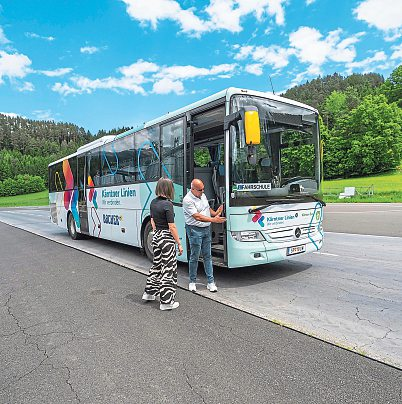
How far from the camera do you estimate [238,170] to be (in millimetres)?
5461

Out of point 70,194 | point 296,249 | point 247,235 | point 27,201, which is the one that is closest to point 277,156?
point 247,235

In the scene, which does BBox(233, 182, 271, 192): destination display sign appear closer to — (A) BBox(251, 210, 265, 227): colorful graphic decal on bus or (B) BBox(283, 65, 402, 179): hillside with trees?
(A) BBox(251, 210, 265, 227): colorful graphic decal on bus

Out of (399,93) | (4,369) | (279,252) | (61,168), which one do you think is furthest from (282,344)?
(399,93)

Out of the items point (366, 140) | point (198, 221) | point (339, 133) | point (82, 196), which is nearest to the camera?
point (198, 221)

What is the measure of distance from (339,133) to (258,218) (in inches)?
2503

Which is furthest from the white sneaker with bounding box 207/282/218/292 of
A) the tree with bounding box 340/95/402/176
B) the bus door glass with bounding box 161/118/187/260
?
the tree with bounding box 340/95/402/176

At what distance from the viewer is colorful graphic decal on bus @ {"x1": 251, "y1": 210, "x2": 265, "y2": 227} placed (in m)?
5.58

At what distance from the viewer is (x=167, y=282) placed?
190 inches

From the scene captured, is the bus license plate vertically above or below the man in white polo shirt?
below

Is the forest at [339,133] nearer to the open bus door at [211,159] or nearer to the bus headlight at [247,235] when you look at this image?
the open bus door at [211,159]

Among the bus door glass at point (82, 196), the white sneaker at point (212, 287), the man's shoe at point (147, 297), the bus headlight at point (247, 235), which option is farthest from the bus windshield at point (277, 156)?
the bus door glass at point (82, 196)

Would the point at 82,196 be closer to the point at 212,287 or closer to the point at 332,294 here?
the point at 212,287

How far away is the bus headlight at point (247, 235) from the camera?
5.52 metres

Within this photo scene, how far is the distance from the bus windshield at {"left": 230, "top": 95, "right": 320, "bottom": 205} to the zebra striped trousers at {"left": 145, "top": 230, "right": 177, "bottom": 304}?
1305 millimetres
